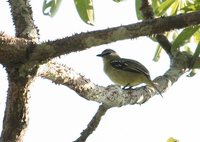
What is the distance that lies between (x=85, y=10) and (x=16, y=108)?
1.92 meters

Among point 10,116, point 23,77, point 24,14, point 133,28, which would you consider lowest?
point 10,116

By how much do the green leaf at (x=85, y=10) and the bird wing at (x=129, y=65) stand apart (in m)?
1.95

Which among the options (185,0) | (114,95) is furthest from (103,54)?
(114,95)

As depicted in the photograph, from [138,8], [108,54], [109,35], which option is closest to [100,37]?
[109,35]

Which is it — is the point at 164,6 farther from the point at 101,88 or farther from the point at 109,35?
the point at 109,35

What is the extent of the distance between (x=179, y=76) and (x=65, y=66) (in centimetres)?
186

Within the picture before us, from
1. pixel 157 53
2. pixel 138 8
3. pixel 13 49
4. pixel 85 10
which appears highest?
pixel 138 8

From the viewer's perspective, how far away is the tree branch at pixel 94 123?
3.57 m

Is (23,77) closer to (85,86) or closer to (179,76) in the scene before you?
(85,86)

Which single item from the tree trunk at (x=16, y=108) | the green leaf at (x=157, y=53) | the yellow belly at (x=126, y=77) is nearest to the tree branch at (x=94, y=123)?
the tree trunk at (x=16, y=108)

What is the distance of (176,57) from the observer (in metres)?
4.92

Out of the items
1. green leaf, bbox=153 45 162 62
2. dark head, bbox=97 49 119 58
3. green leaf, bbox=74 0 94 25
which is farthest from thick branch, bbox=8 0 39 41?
dark head, bbox=97 49 119 58

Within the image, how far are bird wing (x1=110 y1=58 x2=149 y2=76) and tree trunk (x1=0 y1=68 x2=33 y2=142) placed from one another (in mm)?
3699

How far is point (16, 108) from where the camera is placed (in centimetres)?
296
